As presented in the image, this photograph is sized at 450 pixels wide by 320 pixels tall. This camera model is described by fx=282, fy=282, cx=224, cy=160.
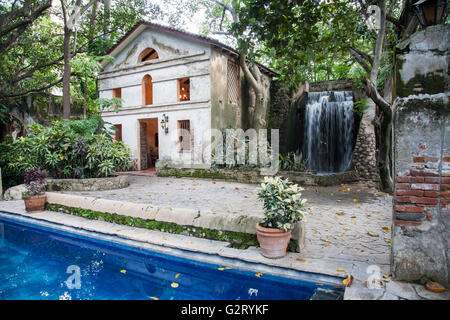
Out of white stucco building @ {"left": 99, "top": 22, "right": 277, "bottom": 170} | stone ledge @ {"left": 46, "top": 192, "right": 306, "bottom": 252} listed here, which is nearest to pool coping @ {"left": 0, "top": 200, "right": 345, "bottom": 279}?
stone ledge @ {"left": 46, "top": 192, "right": 306, "bottom": 252}

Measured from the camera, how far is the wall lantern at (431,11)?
2936 mm

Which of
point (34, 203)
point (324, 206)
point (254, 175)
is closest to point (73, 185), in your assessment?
point (34, 203)

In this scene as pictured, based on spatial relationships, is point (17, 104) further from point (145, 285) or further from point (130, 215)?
point (145, 285)

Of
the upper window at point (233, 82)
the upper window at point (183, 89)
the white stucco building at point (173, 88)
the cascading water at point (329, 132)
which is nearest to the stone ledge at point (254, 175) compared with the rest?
the white stucco building at point (173, 88)

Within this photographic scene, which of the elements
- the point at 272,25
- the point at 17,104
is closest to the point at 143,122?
the point at 17,104

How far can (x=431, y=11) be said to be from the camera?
117 inches

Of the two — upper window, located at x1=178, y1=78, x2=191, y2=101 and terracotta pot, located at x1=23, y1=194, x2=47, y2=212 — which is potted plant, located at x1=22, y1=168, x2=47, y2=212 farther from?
upper window, located at x1=178, y1=78, x2=191, y2=101

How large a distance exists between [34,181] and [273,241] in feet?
20.8

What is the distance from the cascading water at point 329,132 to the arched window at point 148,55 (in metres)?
8.42

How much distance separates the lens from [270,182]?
404 cm

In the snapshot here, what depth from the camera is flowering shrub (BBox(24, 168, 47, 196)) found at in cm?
700

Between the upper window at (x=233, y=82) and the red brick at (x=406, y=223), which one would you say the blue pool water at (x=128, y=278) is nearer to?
the red brick at (x=406, y=223)

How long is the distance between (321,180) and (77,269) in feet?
25.3

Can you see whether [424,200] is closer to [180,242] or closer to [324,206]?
[180,242]
